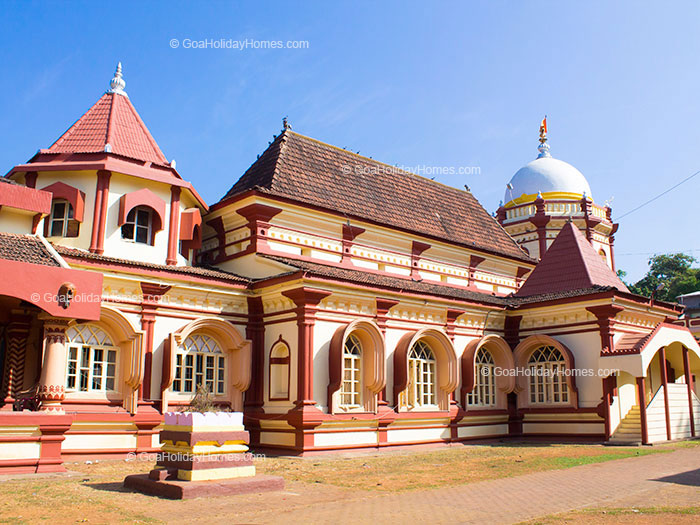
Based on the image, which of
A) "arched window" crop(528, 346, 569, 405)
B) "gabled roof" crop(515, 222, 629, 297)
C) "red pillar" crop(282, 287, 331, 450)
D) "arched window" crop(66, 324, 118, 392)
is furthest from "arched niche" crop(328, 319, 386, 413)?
"gabled roof" crop(515, 222, 629, 297)

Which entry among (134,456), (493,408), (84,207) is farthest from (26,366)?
(493,408)

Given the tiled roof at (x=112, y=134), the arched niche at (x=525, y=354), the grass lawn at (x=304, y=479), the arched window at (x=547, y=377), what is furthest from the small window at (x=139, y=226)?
the arched window at (x=547, y=377)

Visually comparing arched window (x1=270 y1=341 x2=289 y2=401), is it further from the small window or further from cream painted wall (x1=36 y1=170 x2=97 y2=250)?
cream painted wall (x1=36 y1=170 x2=97 y2=250)

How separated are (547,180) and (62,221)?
2615 centimetres

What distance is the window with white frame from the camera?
54.2ft

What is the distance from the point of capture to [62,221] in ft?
55.5

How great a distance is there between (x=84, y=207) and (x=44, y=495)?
903 cm

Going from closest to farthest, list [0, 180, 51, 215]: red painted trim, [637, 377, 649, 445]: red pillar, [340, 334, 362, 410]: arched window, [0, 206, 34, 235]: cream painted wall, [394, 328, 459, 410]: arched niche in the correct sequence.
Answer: [0, 180, 51, 215]: red painted trim, [0, 206, 34, 235]: cream painted wall, [340, 334, 362, 410]: arched window, [637, 377, 649, 445]: red pillar, [394, 328, 459, 410]: arched niche

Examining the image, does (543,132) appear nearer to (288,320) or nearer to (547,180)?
(547,180)

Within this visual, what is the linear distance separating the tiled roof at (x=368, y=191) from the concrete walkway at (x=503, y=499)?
1074 cm

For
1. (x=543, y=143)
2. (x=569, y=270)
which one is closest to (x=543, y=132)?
(x=543, y=143)

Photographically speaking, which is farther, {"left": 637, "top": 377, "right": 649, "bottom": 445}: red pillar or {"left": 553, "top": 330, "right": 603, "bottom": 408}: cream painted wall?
{"left": 553, "top": 330, "right": 603, "bottom": 408}: cream painted wall

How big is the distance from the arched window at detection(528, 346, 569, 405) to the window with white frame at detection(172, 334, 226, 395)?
10391mm

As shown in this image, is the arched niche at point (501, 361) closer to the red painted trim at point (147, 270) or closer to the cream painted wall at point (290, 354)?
the cream painted wall at point (290, 354)
